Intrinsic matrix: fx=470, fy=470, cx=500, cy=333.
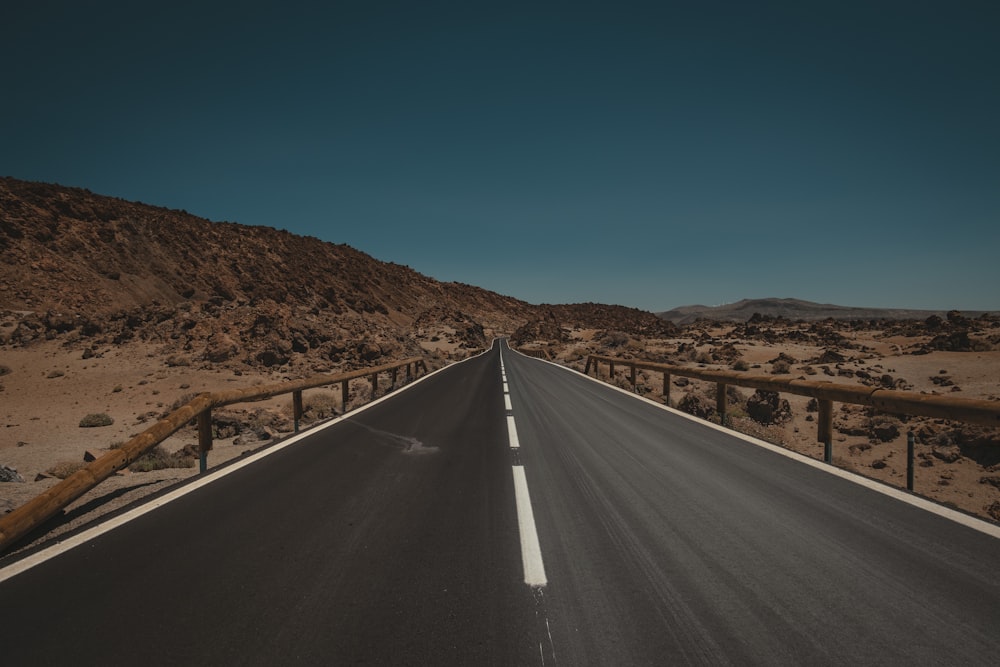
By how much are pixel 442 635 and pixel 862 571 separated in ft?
9.48

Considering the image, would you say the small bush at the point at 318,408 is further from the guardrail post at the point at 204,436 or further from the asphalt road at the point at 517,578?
the asphalt road at the point at 517,578

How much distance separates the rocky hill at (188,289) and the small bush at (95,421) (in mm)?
9253

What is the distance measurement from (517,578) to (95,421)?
55.1 feet

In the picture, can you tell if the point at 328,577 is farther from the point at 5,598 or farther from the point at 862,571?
the point at 862,571

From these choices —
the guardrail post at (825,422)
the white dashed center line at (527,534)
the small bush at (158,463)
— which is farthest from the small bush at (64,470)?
the guardrail post at (825,422)

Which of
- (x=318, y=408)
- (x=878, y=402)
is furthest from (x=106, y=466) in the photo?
(x=318, y=408)

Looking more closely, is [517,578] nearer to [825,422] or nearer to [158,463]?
[825,422]

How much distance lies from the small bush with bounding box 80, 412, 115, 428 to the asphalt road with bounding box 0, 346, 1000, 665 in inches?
487

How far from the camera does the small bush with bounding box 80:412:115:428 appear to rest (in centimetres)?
1428

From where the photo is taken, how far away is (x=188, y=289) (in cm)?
4694

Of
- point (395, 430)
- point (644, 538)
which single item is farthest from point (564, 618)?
point (395, 430)

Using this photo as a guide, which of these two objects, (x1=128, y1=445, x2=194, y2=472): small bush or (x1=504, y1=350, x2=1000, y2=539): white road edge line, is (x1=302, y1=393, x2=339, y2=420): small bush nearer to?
(x1=128, y1=445, x2=194, y2=472): small bush

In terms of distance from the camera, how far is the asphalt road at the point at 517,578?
97.7 inches

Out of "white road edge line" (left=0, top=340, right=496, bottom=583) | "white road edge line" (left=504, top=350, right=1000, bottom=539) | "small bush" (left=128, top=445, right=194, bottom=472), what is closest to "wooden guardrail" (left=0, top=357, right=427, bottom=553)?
"white road edge line" (left=0, top=340, right=496, bottom=583)
